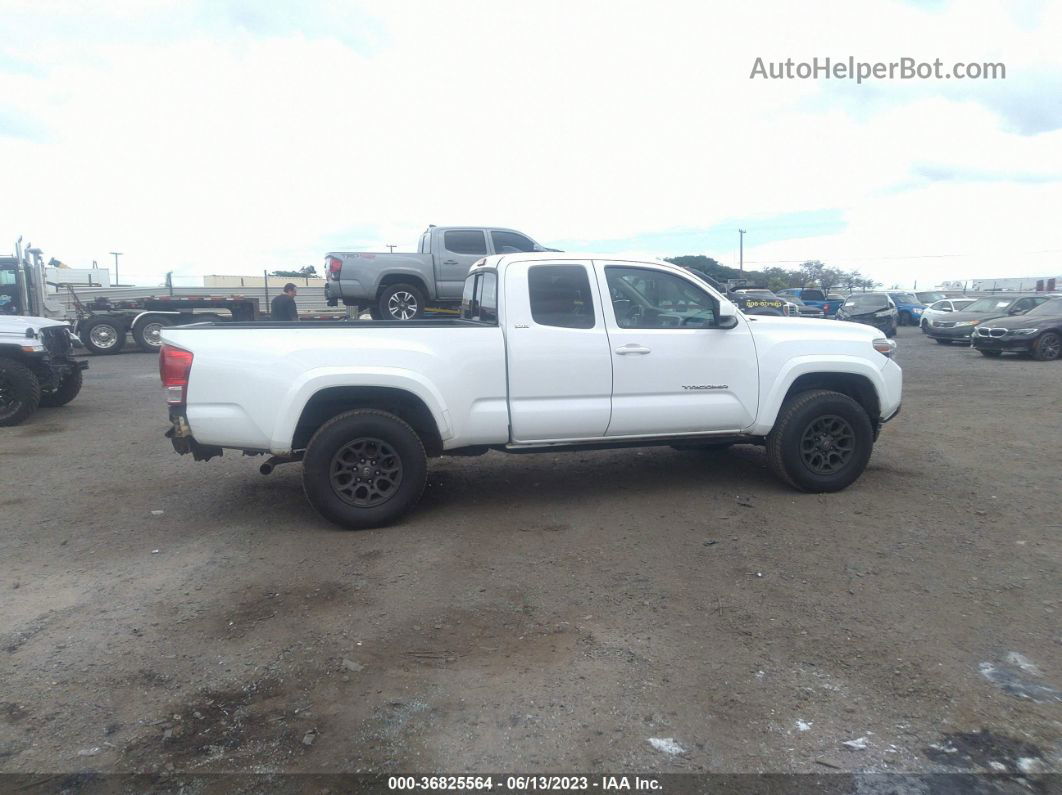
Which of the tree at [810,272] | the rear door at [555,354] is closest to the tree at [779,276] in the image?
the tree at [810,272]

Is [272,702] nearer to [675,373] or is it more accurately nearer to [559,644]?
[559,644]

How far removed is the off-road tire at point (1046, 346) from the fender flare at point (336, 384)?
17233mm

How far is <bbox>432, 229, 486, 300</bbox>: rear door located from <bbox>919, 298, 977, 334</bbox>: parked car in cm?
1606

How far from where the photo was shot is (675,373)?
613 cm

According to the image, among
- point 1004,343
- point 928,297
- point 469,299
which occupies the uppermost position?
point 928,297

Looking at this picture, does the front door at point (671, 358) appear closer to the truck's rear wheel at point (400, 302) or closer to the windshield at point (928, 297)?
the truck's rear wheel at point (400, 302)

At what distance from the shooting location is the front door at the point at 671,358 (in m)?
6.02

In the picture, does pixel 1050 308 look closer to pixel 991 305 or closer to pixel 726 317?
pixel 991 305

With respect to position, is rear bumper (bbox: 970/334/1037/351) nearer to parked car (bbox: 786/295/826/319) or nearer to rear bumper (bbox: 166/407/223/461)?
parked car (bbox: 786/295/826/319)

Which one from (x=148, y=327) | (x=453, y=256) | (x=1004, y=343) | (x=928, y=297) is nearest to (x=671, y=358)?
(x=453, y=256)

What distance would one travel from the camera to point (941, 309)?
27.6m

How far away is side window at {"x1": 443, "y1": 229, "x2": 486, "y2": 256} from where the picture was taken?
12945 mm

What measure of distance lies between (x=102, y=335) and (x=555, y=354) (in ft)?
63.7

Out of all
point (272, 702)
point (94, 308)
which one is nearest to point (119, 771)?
point (272, 702)
